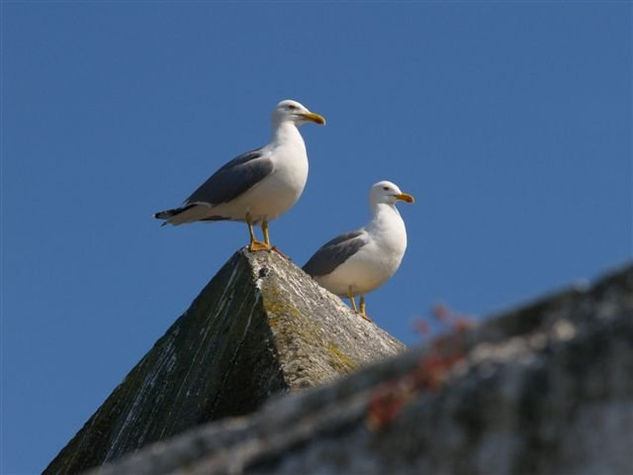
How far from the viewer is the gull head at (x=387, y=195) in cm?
2053

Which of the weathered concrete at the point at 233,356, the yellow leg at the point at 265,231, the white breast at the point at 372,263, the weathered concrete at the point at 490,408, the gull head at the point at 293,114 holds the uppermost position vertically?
the gull head at the point at 293,114

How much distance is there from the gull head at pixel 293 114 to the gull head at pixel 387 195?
312cm

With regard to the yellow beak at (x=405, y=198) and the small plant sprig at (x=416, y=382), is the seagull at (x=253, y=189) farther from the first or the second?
the small plant sprig at (x=416, y=382)

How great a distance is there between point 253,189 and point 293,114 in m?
2.26

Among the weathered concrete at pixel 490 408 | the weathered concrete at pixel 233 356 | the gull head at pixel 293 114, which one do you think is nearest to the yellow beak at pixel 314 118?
the gull head at pixel 293 114

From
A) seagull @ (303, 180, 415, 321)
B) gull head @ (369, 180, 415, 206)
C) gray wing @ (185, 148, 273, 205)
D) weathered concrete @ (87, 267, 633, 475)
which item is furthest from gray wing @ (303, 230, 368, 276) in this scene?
weathered concrete @ (87, 267, 633, 475)

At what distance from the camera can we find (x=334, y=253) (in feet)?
61.3

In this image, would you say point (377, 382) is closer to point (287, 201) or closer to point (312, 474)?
point (312, 474)

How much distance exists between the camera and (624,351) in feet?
7.57

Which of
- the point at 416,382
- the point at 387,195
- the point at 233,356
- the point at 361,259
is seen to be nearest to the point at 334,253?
the point at 361,259

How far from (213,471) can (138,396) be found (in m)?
6.67

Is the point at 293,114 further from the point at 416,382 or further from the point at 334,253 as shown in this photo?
the point at 416,382

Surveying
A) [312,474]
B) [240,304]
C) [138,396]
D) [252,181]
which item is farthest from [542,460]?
[252,181]

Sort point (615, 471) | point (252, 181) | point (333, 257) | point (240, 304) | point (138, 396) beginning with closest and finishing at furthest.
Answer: point (615, 471), point (240, 304), point (138, 396), point (252, 181), point (333, 257)
